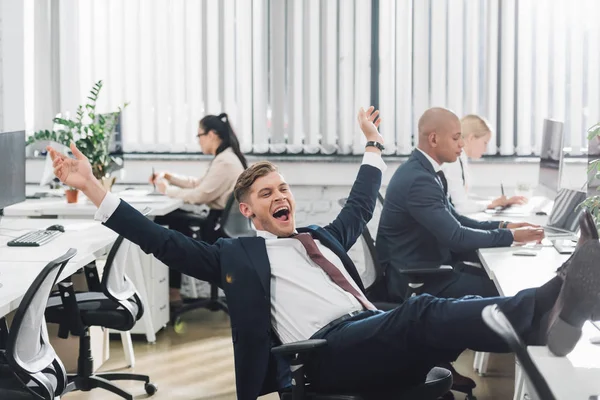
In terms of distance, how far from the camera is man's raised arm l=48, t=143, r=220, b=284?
2.71m

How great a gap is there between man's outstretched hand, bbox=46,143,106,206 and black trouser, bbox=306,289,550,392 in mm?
753

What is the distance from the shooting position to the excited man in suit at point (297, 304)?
2.42m

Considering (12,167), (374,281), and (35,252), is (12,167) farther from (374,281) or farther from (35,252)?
(374,281)

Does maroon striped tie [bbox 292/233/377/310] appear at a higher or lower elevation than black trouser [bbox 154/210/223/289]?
higher

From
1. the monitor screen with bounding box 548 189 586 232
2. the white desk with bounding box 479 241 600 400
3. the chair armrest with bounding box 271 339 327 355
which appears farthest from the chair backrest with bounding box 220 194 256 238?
the chair armrest with bounding box 271 339 327 355

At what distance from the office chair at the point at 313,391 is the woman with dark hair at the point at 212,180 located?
3.05 metres

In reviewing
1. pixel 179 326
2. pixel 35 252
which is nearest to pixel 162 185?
pixel 179 326

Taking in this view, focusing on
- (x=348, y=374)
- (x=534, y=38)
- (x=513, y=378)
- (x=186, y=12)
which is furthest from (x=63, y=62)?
(x=348, y=374)

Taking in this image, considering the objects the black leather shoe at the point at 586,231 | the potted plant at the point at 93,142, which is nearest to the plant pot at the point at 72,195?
the potted plant at the point at 93,142

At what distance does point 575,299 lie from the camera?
210 centimetres

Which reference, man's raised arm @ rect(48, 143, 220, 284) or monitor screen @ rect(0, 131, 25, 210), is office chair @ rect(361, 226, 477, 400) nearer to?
man's raised arm @ rect(48, 143, 220, 284)

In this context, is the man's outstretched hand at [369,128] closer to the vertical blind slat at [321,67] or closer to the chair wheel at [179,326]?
the chair wheel at [179,326]

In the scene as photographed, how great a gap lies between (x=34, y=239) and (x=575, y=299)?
2.69m

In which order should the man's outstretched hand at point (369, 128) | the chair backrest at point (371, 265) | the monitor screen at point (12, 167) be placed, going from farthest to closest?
the monitor screen at point (12, 167), the chair backrest at point (371, 265), the man's outstretched hand at point (369, 128)
